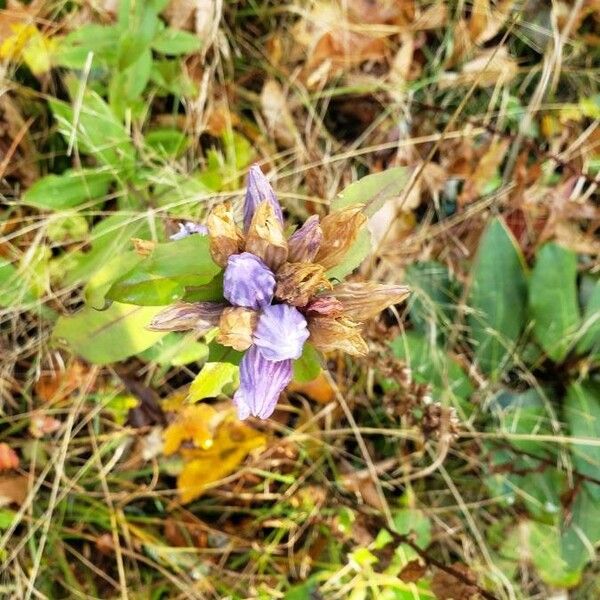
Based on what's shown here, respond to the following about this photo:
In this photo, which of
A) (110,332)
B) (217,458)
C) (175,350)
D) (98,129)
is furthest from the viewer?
(217,458)

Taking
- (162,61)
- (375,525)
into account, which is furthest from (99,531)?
(162,61)

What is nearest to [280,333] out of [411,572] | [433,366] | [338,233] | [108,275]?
[338,233]

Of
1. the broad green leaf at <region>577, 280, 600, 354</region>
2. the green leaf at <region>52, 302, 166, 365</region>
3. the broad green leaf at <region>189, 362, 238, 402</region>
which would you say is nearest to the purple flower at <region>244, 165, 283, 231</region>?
the broad green leaf at <region>189, 362, 238, 402</region>

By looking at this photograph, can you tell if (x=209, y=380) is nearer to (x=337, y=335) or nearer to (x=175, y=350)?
(x=337, y=335)

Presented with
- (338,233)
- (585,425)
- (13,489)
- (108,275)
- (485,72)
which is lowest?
(13,489)

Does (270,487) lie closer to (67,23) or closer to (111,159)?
(111,159)
